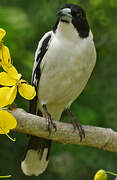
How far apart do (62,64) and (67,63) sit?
37 millimetres

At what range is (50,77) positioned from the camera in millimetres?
2965

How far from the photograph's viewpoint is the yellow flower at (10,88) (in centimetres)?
116

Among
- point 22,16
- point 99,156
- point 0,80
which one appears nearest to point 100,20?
point 22,16

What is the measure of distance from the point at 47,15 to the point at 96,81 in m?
0.70

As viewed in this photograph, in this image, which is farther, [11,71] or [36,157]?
[36,157]

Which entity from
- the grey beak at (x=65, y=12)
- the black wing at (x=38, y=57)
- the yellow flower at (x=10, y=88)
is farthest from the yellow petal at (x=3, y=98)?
the black wing at (x=38, y=57)

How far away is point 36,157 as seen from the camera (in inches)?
129

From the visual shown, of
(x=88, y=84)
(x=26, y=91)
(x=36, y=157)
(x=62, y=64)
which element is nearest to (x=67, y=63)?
(x=62, y=64)

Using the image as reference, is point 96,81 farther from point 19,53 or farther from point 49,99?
point 19,53

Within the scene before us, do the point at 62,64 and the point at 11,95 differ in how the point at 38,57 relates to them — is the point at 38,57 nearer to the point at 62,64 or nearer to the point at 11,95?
the point at 62,64

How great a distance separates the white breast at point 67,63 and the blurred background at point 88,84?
176 millimetres

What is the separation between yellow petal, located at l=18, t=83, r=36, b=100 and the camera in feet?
3.94

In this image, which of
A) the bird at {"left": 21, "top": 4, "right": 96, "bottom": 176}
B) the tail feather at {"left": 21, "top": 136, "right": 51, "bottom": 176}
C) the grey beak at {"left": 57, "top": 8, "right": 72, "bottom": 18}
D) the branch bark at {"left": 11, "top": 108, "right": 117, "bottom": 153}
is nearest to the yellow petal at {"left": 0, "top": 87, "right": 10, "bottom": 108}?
the branch bark at {"left": 11, "top": 108, "right": 117, "bottom": 153}

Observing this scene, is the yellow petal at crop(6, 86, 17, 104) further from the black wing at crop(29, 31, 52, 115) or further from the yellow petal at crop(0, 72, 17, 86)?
the black wing at crop(29, 31, 52, 115)
